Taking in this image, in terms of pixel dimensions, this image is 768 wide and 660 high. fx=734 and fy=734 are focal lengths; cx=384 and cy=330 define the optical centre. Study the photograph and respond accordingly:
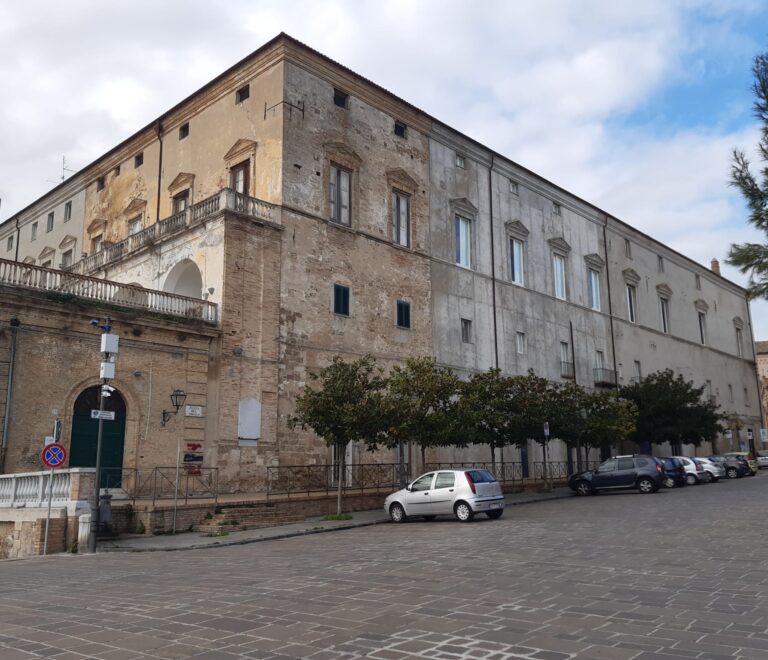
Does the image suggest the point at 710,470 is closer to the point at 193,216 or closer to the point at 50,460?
the point at 193,216

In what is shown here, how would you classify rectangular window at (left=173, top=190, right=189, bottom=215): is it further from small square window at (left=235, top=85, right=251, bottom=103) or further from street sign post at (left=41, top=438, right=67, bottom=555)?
street sign post at (left=41, top=438, right=67, bottom=555)

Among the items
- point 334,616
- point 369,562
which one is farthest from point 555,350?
point 334,616

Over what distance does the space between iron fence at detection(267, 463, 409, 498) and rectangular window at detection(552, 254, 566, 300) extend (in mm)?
16896

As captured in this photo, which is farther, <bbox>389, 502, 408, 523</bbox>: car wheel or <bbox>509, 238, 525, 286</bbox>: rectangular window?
<bbox>509, 238, 525, 286</bbox>: rectangular window

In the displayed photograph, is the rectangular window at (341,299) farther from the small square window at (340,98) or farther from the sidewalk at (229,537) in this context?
the sidewalk at (229,537)

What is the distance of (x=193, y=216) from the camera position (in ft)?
87.9

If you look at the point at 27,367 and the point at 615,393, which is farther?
the point at 615,393

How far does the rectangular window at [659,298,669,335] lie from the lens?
50.8 metres

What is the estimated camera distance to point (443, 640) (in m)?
6.18

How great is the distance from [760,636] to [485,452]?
27.6 metres

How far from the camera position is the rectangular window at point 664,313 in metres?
50.8

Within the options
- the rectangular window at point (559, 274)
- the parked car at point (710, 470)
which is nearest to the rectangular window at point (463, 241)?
the rectangular window at point (559, 274)

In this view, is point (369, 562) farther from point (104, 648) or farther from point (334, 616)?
point (104, 648)

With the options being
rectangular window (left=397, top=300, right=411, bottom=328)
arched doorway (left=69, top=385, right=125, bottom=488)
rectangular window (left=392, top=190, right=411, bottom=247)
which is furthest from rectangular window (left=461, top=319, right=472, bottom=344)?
arched doorway (left=69, top=385, right=125, bottom=488)
